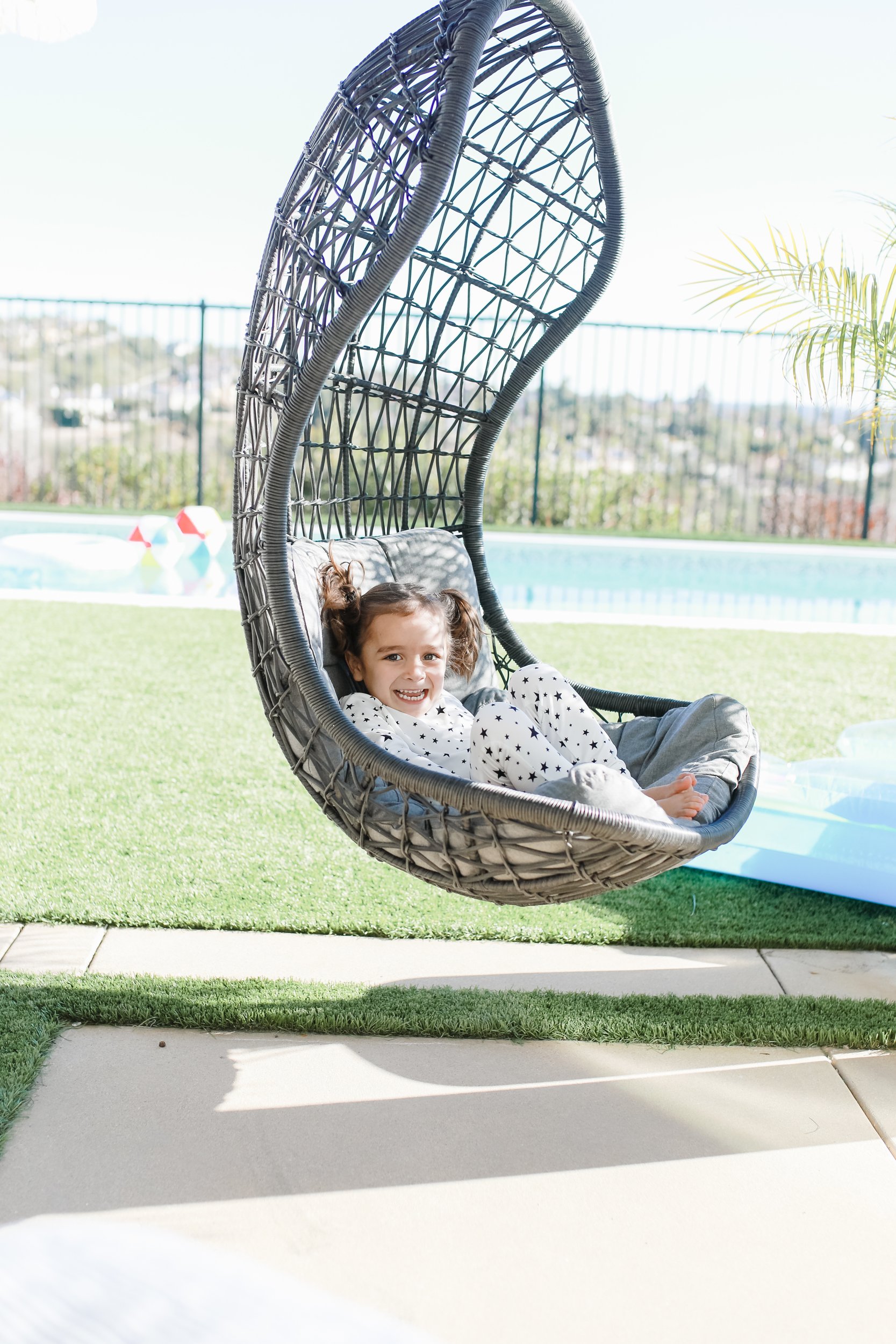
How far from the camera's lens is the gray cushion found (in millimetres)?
2018

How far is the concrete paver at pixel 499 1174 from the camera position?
4.19ft

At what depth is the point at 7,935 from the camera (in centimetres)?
214

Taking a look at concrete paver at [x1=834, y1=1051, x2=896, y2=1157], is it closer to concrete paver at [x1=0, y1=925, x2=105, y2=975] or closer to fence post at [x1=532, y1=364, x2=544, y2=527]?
concrete paver at [x1=0, y1=925, x2=105, y2=975]

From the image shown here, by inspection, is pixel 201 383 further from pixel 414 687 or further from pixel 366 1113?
pixel 366 1113

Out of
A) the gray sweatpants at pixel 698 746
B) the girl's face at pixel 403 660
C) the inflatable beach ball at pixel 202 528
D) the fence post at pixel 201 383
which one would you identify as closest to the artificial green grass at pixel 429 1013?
the gray sweatpants at pixel 698 746

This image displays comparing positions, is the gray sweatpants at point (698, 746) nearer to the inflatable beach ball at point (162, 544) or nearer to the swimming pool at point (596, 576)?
the swimming pool at point (596, 576)

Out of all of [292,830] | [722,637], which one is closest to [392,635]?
[292,830]

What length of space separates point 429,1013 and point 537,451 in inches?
341

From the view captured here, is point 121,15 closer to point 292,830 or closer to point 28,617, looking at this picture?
point 28,617

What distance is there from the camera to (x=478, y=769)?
1.83 m

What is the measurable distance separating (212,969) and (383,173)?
1.39m

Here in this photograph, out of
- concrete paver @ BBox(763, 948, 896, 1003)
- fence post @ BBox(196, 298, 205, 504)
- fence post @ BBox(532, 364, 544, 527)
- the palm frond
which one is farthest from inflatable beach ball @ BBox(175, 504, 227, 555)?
concrete paver @ BBox(763, 948, 896, 1003)

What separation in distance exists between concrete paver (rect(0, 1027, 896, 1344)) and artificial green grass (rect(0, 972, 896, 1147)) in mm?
29

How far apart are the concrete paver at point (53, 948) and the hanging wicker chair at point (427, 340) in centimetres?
62
